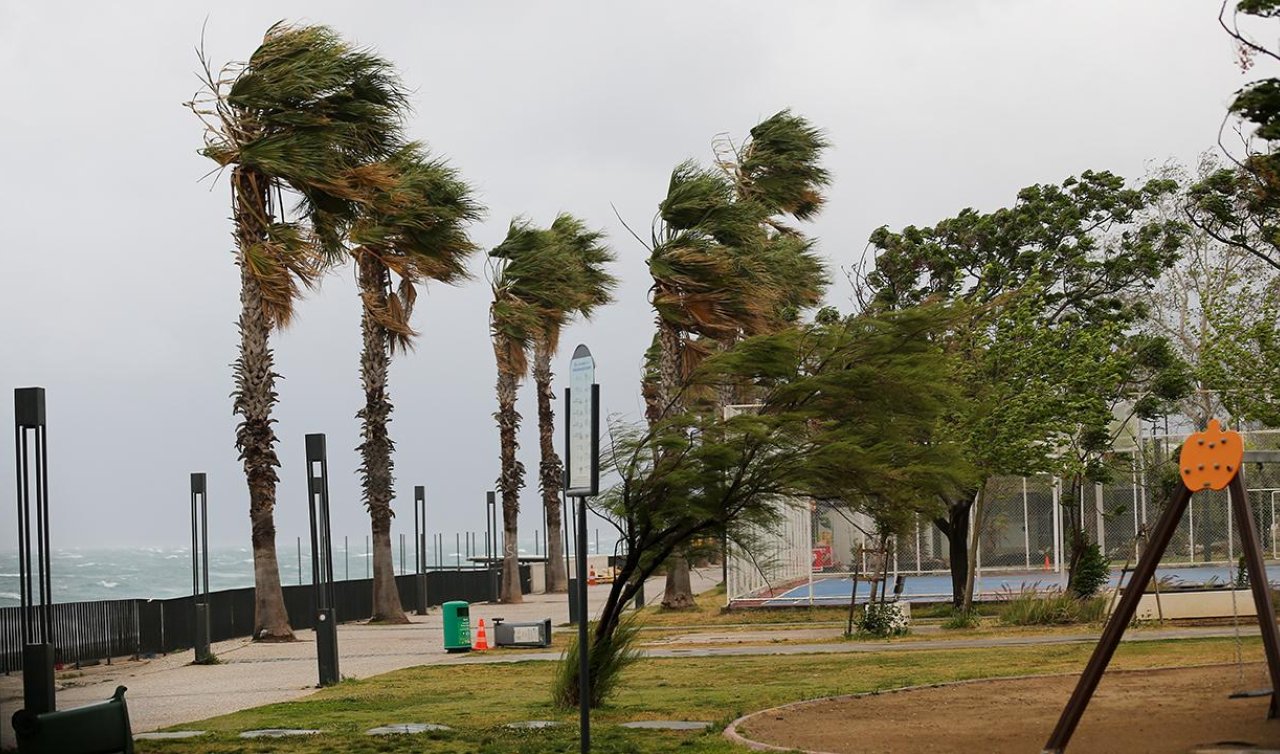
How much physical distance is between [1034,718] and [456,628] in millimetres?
14631

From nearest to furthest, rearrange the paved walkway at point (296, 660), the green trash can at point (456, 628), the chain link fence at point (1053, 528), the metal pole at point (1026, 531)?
the paved walkway at point (296, 660) < the green trash can at point (456, 628) < the chain link fence at point (1053, 528) < the metal pole at point (1026, 531)

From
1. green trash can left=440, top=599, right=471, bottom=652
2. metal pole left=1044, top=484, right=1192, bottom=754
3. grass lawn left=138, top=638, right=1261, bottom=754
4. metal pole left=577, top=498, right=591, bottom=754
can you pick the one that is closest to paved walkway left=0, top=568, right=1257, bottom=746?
green trash can left=440, top=599, right=471, bottom=652

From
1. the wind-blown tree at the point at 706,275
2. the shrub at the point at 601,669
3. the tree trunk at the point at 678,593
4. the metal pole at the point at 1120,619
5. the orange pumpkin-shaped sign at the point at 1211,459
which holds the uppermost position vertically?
the wind-blown tree at the point at 706,275

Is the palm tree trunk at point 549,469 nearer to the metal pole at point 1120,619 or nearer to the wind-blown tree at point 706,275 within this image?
the wind-blown tree at point 706,275

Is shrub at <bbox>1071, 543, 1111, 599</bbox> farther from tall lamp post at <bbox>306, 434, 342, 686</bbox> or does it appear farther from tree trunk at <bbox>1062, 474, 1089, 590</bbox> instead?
tall lamp post at <bbox>306, 434, 342, 686</bbox>

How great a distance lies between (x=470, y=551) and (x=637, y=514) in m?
80.9

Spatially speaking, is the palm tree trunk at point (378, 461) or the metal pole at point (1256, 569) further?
the palm tree trunk at point (378, 461)

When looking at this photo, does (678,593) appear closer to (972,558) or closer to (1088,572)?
(972,558)

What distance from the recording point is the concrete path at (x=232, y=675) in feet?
57.5

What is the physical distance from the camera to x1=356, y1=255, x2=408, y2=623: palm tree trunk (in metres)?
36.2

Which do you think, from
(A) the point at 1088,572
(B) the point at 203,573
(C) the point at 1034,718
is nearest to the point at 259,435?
(B) the point at 203,573

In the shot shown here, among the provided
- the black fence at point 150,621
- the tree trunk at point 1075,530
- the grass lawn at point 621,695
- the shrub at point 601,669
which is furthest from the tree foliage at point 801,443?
the tree trunk at point 1075,530

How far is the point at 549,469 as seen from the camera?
51812 mm

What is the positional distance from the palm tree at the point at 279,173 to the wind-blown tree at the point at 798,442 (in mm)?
14638
